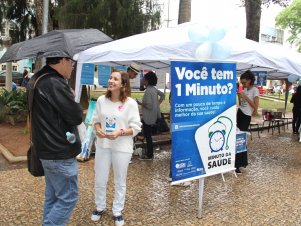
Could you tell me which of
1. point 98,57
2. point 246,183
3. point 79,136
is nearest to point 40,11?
point 98,57

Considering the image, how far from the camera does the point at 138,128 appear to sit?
3.97m

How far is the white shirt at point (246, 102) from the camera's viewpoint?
681 centimetres

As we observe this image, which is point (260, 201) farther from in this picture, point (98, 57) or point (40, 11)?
point (40, 11)

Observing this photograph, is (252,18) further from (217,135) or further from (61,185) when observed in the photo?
(61,185)

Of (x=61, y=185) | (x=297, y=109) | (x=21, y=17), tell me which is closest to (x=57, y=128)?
(x=61, y=185)

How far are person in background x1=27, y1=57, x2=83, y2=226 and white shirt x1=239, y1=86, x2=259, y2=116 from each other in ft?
14.6

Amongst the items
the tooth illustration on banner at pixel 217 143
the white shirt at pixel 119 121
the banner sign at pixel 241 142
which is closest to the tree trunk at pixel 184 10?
the banner sign at pixel 241 142

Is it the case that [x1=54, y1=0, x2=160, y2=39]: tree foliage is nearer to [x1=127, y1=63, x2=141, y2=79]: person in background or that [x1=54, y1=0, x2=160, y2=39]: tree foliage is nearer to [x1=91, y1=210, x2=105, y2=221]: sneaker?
[x1=127, y1=63, x2=141, y2=79]: person in background

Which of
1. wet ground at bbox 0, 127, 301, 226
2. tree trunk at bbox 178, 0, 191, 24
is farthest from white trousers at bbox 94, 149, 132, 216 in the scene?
tree trunk at bbox 178, 0, 191, 24

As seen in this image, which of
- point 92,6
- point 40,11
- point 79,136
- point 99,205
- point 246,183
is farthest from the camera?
point 92,6

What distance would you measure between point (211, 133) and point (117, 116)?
1.17 m

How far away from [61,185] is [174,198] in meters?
2.42

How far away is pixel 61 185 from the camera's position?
Answer: 3084mm

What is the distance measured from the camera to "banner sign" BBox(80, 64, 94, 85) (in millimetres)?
7207
